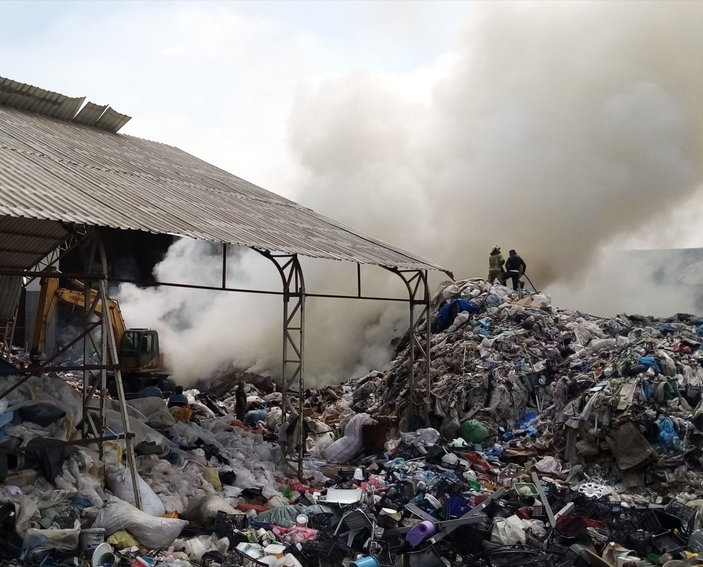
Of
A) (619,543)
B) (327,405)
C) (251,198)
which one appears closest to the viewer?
(619,543)

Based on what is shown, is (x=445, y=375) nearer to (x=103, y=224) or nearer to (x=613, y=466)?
(x=613, y=466)

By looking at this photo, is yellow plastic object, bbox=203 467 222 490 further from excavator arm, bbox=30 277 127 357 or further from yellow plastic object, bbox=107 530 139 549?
excavator arm, bbox=30 277 127 357

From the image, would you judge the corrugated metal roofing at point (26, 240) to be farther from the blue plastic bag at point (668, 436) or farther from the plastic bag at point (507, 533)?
the blue plastic bag at point (668, 436)

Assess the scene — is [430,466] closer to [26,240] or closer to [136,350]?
[26,240]

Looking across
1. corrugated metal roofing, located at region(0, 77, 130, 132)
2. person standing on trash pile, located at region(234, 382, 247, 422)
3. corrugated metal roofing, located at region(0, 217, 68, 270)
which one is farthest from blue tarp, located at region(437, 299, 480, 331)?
corrugated metal roofing, located at region(0, 217, 68, 270)

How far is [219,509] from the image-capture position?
7.60 metres

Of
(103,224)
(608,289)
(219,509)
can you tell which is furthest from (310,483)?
(608,289)

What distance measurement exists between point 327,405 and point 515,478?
25.2 feet

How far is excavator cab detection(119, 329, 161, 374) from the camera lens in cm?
1792

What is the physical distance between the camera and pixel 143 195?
9023 millimetres

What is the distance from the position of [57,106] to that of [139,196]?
5537mm

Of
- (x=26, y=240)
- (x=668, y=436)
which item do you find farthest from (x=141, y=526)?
(x=668, y=436)

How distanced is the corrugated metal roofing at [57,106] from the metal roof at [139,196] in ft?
0.20

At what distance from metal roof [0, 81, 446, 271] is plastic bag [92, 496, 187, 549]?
2831mm
